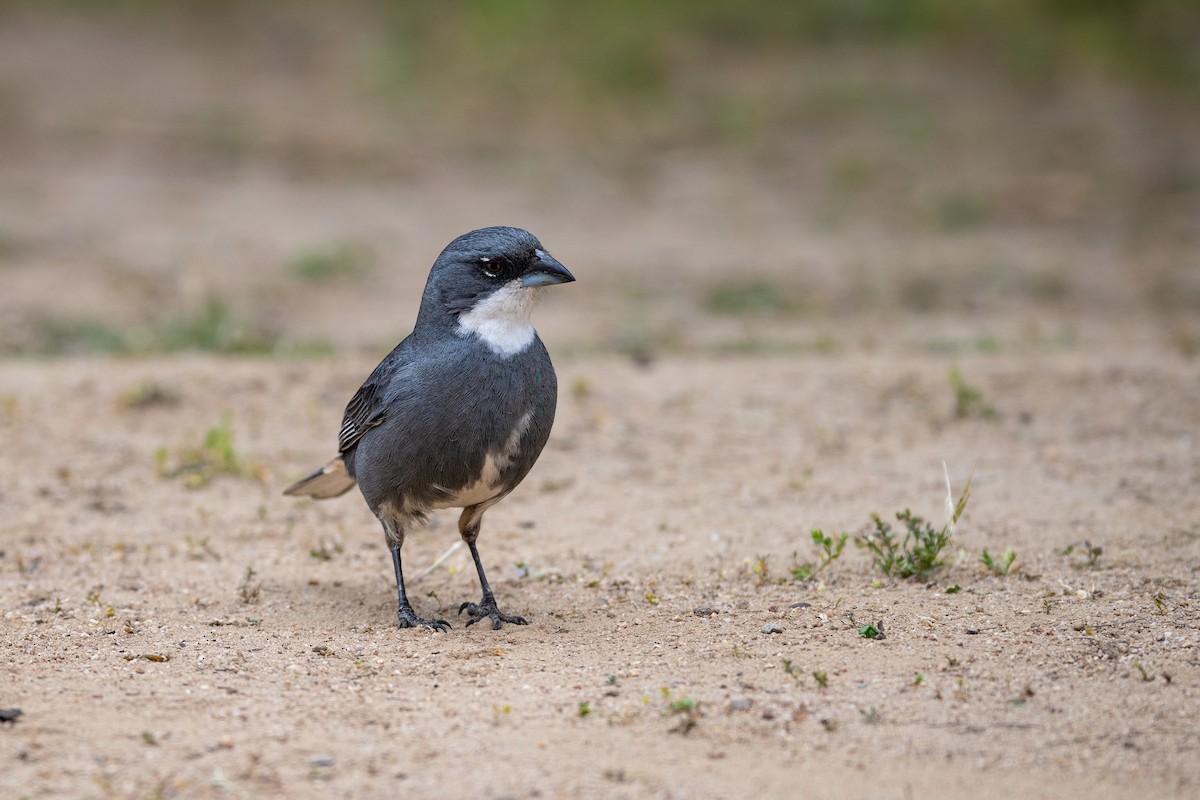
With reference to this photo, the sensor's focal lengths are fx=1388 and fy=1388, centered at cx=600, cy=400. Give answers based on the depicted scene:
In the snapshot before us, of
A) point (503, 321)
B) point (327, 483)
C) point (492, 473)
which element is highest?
point (503, 321)

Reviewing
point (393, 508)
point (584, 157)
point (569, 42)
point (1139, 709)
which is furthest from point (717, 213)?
point (1139, 709)

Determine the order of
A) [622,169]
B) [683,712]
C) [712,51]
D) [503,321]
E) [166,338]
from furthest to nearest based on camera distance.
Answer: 1. [712,51]
2. [622,169]
3. [166,338]
4. [503,321]
5. [683,712]

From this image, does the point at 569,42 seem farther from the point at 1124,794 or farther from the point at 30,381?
the point at 1124,794

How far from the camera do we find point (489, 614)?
214 inches

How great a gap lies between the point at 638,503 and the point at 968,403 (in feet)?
7.24

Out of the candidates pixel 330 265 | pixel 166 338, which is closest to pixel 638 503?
pixel 166 338

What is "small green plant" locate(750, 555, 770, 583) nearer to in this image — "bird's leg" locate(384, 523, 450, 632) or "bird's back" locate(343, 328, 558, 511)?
"bird's back" locate(343, 328, 558, 511)

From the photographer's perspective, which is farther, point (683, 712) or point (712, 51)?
point (712, 51)

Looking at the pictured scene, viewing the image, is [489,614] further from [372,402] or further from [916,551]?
[916,551]

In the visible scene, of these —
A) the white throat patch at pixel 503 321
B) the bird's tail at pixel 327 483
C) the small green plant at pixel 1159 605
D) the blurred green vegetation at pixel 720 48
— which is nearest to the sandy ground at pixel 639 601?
the small green plant at pixel 1159 605

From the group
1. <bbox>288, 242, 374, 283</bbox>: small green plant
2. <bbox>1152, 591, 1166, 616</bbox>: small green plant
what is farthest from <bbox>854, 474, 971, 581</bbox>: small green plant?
<bbox>288, 242, 374, 283</bbox>: small green plant

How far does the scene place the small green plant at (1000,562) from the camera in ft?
17.9

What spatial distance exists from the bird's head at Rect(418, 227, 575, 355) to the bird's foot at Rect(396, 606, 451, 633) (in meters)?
1.11

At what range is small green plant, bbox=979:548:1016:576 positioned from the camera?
545cm
